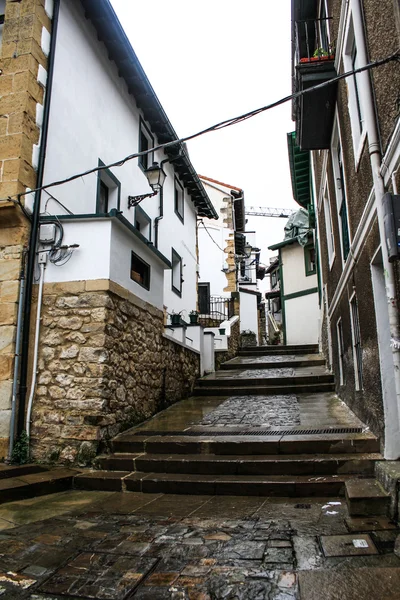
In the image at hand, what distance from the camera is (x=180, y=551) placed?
3045 millimetres

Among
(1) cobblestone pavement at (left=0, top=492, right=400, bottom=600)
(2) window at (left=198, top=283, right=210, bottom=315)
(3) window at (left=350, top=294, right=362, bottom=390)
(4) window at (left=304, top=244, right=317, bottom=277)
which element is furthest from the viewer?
(2) window at (left=198, top=283, right=210, bottom=315)

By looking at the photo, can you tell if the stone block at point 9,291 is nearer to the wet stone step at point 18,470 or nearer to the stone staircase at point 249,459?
the wet stone step at point 18,470

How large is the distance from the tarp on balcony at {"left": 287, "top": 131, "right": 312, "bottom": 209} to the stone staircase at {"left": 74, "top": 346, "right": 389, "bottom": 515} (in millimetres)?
7931

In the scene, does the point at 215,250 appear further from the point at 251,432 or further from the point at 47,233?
the point at 251,432

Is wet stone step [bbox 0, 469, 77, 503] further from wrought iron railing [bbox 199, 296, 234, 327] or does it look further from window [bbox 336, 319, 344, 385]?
wrought iron railing [bbox 199, 296, 234, 327]

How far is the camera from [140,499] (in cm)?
459

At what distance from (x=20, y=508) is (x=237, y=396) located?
5.86 meters

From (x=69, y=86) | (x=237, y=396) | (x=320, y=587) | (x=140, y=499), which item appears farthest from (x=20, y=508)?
(x=69, y=86)

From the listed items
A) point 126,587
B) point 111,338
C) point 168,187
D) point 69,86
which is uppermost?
point 168,187

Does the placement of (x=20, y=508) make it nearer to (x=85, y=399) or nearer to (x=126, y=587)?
(x=85, y=399)

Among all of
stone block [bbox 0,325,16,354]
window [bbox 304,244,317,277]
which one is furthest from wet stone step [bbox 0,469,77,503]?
window [bbox 304,244,317,277]

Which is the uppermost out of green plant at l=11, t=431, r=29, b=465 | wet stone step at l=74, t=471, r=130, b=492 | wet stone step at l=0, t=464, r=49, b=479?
green plant at l=11, t=431, r=29, b=465

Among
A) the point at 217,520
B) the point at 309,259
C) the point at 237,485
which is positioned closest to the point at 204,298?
the point at 309,259

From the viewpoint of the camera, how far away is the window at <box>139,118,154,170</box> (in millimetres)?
11234
